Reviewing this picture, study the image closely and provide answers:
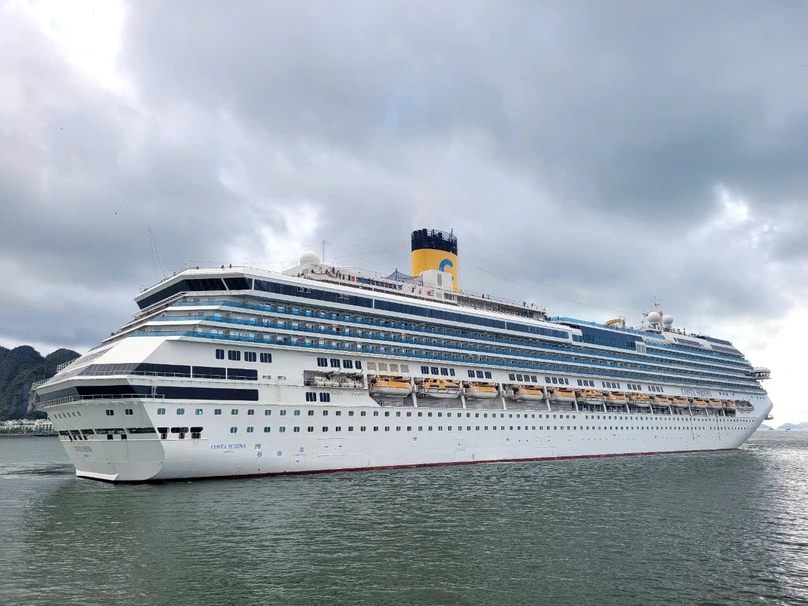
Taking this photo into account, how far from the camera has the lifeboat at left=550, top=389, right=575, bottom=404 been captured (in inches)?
2305

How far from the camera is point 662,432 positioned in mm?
70938

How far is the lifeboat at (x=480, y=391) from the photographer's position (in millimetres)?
51000

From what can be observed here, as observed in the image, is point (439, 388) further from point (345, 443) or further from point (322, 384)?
point (322, 384)

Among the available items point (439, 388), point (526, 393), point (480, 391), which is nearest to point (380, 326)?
point (439, 388)

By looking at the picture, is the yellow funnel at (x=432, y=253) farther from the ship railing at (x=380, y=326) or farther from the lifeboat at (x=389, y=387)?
the lifeboat at (x=389, y=387)

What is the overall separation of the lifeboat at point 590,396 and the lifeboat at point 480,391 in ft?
46.6

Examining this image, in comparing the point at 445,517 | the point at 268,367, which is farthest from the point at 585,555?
the point at 268,367

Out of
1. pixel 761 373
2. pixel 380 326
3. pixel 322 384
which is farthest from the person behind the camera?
pixel 761 373

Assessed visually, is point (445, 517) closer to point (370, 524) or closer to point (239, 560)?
point (370, 524)

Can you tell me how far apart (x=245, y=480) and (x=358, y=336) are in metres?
15.0

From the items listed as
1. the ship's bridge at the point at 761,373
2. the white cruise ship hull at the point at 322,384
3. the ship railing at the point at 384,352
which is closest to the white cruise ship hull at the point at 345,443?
the white cruise ship hull at the point at 322,384

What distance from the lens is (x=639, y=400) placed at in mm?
69000

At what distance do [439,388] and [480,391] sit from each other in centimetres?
515

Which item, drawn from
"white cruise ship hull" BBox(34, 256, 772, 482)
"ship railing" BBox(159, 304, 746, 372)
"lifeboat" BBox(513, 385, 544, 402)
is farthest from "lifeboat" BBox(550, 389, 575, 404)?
"ship railing" BBox(159, 304, 746, 372)
